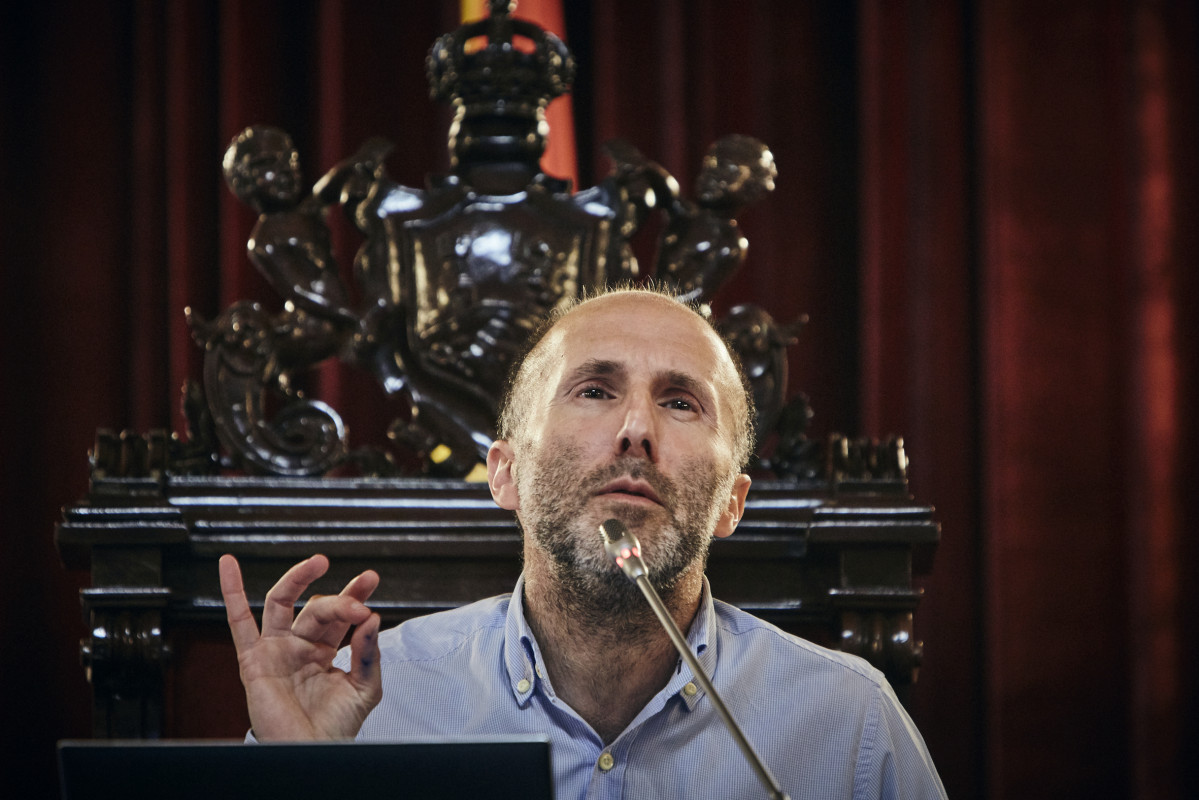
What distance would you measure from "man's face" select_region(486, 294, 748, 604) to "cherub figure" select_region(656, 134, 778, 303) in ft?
1.18

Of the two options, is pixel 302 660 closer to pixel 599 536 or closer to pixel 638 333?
pixel 599 536

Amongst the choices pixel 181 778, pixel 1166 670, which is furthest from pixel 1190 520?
pixel 181 778

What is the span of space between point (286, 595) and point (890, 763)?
2.36ft

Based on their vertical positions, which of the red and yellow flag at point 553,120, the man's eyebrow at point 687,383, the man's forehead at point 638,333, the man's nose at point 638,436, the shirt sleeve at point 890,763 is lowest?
the shirt sleeve at point 890,763

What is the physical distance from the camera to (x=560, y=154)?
2.57m

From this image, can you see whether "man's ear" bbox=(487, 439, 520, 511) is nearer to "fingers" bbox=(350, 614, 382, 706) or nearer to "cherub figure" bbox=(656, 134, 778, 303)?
"fingers" bbox=(350, 614, 382, 706)

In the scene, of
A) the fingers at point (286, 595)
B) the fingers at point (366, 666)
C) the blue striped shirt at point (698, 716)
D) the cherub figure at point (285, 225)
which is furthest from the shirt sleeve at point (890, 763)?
the cherub figure at point (285, 225)

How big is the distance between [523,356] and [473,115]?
0.48 meters

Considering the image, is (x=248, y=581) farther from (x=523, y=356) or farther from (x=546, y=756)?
(x=546, y=756)

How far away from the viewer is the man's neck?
4.73ft

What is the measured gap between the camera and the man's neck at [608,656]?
1440mm

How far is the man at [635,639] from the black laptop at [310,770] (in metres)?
0.37

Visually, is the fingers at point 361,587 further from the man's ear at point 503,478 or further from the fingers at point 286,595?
the man's ear at point 503,478

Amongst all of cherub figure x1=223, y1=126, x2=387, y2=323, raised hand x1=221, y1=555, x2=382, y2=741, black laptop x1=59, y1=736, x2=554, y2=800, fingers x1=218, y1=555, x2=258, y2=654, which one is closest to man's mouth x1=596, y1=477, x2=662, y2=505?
raised hand x1=221, y1=555, x2=382, y2=741
